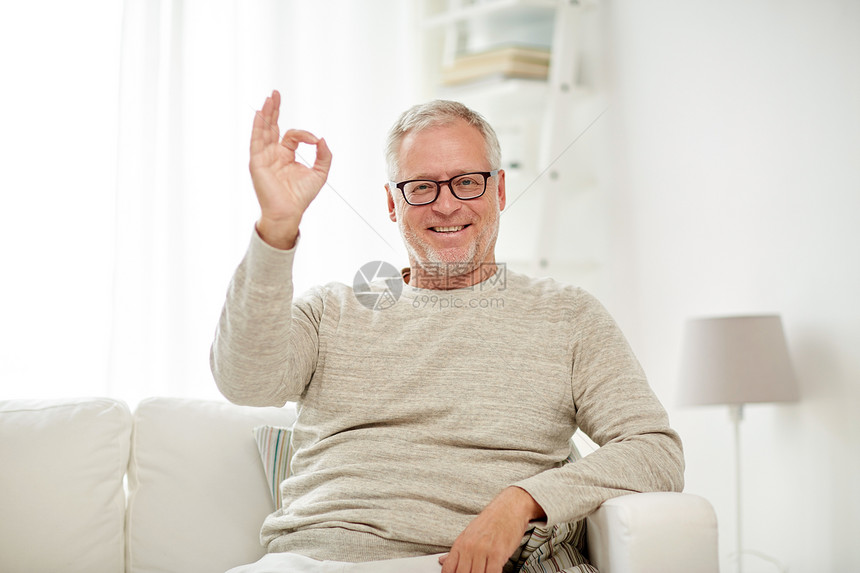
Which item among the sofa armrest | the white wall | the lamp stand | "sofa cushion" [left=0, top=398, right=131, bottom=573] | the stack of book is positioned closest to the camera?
the sofa armrest

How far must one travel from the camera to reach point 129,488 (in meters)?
1.63

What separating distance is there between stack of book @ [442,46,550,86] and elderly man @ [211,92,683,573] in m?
1.06

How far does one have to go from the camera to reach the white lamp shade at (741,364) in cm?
Result: 197

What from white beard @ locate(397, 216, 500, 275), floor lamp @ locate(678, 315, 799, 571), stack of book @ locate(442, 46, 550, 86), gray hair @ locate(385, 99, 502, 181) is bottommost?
floor lamp @ locate(678, 315, 799, 571)

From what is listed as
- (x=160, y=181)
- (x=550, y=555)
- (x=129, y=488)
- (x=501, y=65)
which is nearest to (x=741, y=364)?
(x=550, y=555)

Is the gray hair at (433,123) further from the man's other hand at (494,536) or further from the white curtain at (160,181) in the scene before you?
the white curtain at (160,181)

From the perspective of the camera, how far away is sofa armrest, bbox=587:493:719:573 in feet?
3.79

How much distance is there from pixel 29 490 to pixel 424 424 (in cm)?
77

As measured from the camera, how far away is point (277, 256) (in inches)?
46.8

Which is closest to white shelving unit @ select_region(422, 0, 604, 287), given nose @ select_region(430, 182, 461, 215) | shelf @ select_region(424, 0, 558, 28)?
shelf @ select_region(424, 0, 558, 28)

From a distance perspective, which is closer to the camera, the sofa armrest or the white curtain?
the sofa armrest

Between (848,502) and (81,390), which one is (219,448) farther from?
(848,502)

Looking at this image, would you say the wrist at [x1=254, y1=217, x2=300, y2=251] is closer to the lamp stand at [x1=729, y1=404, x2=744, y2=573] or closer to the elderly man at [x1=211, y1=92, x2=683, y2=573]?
the elderly man at [x1=211, y1=92, x2=683, y2=573]

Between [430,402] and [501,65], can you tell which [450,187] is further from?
[501,65]
